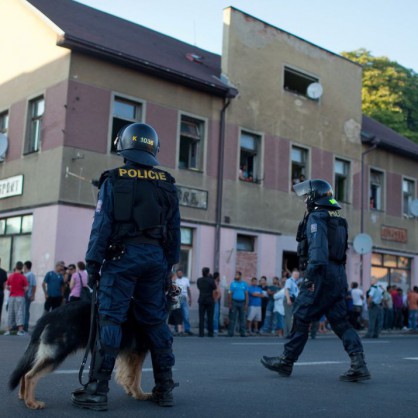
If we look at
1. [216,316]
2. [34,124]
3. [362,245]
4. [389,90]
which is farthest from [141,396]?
[389,90]

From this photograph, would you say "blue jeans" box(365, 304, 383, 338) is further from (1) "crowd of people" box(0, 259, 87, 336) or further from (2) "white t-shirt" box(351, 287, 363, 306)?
(1) "crowd of people" box(0, 259, 87, 336)

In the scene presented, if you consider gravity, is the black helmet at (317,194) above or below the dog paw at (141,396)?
above

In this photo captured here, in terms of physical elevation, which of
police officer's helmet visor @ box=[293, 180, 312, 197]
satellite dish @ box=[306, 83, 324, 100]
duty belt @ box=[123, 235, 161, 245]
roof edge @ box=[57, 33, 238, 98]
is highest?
satellite dish @ box=[306, 83, 324, 100]

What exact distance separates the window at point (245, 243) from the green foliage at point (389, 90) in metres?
21.7

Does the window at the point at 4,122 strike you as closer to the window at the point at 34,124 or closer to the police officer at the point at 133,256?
the window at the point at 34,124

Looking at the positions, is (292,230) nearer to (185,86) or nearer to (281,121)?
(281,121)

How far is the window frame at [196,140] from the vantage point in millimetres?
21672

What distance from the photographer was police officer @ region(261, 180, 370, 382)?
6.96 metres

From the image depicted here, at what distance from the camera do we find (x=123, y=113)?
20.4 metres

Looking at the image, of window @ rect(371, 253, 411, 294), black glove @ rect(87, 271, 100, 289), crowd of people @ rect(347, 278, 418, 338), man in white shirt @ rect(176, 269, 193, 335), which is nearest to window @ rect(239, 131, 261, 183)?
crowd of people @ rect(347, 278, 418, 338)

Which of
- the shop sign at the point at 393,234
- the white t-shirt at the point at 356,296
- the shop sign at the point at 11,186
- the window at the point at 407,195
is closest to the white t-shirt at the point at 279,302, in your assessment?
the white t-shirt at the point at 356,296

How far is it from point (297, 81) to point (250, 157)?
4.40 meters

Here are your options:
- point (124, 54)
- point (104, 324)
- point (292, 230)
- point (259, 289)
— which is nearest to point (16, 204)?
point (124, 54)

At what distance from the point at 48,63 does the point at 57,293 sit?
7.65 m
